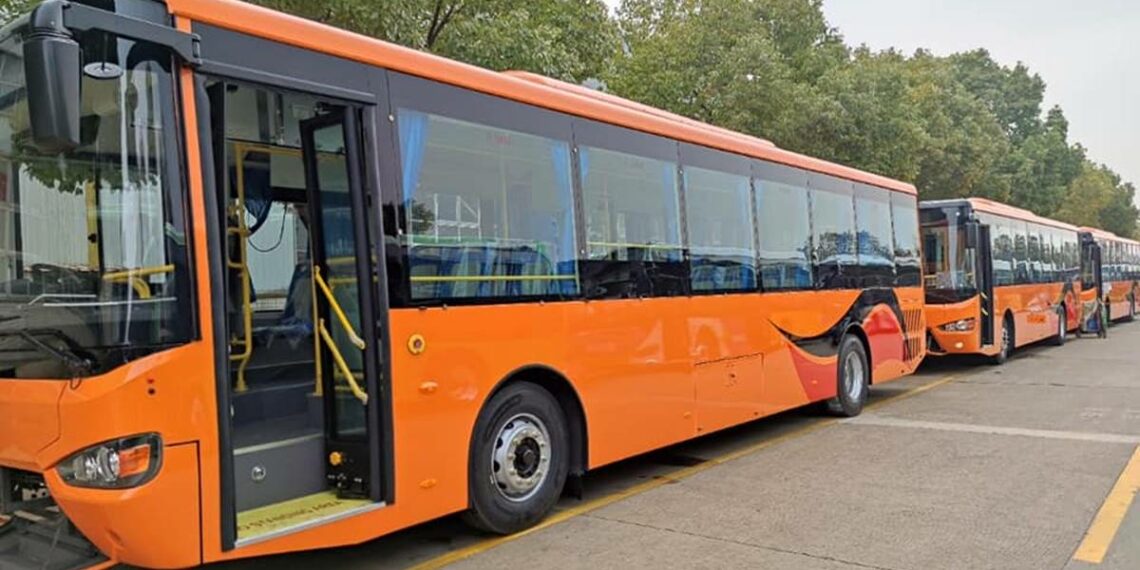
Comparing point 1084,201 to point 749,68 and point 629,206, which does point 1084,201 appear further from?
point 629,206

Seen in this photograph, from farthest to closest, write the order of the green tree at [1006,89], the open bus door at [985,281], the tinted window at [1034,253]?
the green tree at [1006,89], the tinted window at [1034,253], the open bus door at [985,281]

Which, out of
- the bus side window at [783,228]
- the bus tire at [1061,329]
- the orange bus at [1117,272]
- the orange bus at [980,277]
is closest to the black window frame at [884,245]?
the bus side window at [783,228]

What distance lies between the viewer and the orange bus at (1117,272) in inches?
1000

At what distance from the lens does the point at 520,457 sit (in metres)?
5.65

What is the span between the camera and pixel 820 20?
20031mm

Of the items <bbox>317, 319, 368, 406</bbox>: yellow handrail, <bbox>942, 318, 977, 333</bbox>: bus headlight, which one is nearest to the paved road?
<bbox>317, 319, 368, 406</bbox>: yellow handrail

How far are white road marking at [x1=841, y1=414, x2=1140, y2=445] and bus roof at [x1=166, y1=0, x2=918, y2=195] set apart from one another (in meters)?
3.41

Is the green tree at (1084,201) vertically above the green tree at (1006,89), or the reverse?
the green tree at (1006,89)

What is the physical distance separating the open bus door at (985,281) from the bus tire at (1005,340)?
3.34 feet

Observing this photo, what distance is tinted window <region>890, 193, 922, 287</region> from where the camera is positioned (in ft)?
38.1

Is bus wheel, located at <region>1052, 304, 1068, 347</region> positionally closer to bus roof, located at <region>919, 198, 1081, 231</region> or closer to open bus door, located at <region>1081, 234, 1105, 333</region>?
open bus door, located at <region>1081, 234, 1105, 333</region>

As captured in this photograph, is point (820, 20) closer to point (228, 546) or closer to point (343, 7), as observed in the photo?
point (343, 7)

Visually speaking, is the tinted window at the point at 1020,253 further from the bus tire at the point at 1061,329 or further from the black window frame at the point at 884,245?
the black window frame at the point at 884,245

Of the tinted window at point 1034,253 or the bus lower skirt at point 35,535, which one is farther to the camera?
the tinted window at point 1034,253
